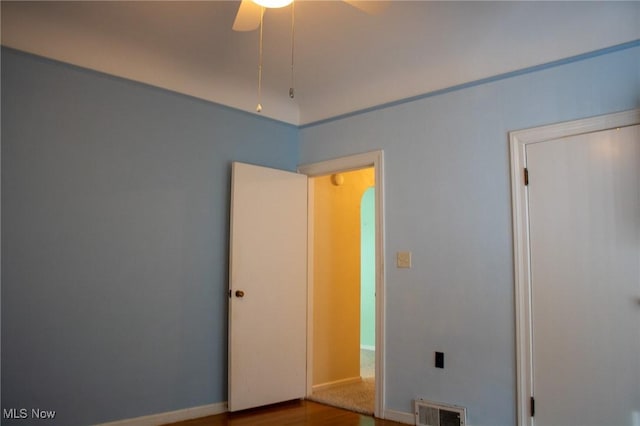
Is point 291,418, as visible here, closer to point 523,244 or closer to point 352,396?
point 352,396

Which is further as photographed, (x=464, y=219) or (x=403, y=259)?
(x=403, y=259)

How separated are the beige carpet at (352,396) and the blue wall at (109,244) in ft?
2.90

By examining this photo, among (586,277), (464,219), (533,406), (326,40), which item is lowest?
(533,406)

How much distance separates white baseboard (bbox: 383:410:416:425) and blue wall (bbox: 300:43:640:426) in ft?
0.15

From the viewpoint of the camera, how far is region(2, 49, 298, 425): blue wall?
296cm

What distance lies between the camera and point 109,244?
328cm

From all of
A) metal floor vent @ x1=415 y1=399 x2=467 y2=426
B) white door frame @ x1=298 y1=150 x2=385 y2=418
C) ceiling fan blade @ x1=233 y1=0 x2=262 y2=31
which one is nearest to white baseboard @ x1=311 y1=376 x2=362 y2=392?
white door frame @ x1=298 y1=150 x2=385 y2=418

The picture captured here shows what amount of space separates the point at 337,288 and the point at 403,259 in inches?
46.3

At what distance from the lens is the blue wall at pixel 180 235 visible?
9.73 feet

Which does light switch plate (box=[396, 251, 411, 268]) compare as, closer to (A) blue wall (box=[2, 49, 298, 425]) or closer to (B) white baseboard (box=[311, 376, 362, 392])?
(A) blue wall (box=[2, 49, 298, 425])

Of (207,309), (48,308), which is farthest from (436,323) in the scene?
(48,308)

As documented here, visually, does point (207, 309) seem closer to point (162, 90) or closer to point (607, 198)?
point (162, 90)

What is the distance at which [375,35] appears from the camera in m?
3.19

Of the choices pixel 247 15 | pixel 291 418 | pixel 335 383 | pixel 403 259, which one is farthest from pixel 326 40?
pixel 335 383
